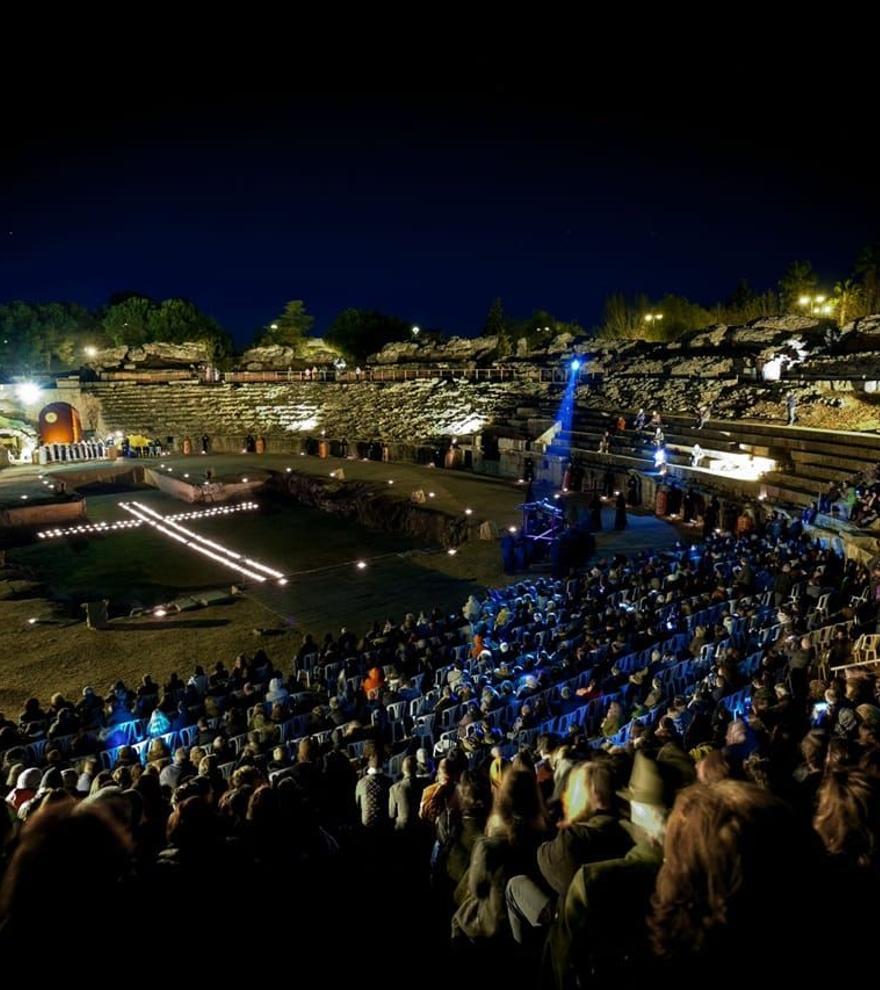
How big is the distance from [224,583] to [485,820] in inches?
629

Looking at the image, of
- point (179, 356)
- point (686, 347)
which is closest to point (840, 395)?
point (686, 347)

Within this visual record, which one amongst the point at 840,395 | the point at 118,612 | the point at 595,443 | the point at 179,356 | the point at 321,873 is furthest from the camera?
the point at 179,356

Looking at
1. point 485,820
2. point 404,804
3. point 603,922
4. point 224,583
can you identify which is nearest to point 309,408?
point 224,583

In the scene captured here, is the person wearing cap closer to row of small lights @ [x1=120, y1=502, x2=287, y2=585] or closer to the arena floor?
the arena floor

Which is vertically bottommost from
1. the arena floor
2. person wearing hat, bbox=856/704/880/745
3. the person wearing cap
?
the arena floor

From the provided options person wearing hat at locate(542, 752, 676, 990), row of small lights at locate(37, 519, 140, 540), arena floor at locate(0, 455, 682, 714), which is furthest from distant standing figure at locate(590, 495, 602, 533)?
person wearing hat at locate(542, 752, 676, 990)

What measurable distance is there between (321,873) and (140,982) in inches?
65.4

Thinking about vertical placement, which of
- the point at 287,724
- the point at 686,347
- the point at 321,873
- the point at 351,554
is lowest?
the point at 351,554

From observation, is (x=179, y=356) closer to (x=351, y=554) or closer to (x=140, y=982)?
(x=351, y=554)

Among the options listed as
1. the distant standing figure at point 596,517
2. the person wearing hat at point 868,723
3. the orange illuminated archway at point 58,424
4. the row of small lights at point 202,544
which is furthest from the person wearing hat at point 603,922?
the orange illuminated archway at point 58,424

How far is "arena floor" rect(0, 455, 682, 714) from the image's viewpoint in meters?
12.6

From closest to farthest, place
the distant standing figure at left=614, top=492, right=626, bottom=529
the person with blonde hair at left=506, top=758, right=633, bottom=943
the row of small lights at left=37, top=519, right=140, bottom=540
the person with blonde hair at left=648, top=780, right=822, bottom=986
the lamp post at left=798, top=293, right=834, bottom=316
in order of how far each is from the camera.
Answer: the person with blonde hair at left=648, top=780, right=822, bottom=986 < the person with blonde hair at left=506, top=758, right=633, bottom=943 < the distant standing figure at left=614, top=492, right=626, bottom=529 < the row of small lights at left=37, top=519, right=140, bottom=540 < the lamp post at left=798, top=293, right=834, bottom=316

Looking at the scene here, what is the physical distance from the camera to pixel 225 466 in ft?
112

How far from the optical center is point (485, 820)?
380 centimetres
